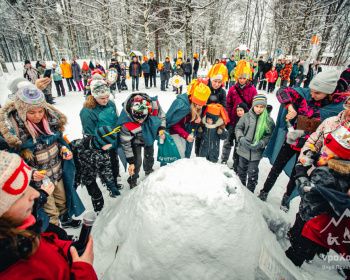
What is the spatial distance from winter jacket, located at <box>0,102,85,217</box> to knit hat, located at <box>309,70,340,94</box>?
10.2ft

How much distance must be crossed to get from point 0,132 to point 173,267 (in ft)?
6.33

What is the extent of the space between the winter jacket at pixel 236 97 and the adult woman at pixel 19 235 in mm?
3403

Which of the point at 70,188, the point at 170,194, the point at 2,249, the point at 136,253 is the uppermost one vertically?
the point at 2,249

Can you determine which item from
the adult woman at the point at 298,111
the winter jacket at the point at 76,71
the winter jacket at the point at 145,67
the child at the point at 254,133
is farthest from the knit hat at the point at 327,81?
the winter jacket at the point at 76,71

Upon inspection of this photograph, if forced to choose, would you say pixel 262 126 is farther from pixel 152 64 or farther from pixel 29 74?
pixel 152 64

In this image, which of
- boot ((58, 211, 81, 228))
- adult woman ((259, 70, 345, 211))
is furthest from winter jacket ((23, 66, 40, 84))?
adult woman ((259, 70, 345, 211))

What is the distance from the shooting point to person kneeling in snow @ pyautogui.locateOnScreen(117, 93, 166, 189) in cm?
247

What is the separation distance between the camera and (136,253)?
129cm

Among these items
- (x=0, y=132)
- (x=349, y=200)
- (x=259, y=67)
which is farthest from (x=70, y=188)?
(x=259, y=67)

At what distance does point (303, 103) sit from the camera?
241cm

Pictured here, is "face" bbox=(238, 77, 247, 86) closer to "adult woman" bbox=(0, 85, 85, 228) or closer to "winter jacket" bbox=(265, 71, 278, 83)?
"adult woman" bbox=(0, 85, 85, 228)

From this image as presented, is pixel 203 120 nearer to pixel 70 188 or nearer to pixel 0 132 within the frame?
pixel 70 188

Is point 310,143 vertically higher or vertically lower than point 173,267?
higher

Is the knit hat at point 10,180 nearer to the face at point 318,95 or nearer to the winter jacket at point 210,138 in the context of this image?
the winter jacket at point 210,138
